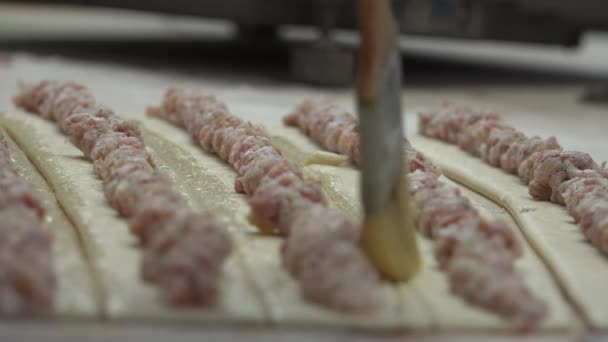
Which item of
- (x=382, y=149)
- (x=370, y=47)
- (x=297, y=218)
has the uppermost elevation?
(x=370, y=47)

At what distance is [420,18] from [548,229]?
9.32 ft

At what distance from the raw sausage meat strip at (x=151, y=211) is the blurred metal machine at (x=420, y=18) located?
2.21 metres

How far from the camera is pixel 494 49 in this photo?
7793 mm

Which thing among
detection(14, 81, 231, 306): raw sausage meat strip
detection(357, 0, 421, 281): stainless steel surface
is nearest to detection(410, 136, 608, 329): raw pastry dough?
detection(357, 0, 421, 281): stainless steel surface

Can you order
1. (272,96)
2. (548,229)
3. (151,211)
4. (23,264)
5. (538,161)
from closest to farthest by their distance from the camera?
(23,264)
(151,211)
(548,229)
(538,161)
(272,96)

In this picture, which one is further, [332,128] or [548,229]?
[332,128]

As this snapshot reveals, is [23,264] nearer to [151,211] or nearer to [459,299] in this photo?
[151,211]

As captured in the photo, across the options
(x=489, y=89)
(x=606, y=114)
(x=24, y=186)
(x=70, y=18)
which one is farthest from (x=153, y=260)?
(x=70, y=18)

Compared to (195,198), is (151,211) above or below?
above

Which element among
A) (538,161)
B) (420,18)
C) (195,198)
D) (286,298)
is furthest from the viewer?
(420,18)

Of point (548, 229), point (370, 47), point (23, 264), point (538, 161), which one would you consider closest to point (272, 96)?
point (538, 161)

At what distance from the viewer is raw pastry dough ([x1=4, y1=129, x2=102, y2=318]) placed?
1.68 m

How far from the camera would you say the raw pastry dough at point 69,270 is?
168cm

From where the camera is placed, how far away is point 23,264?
1.66 m
